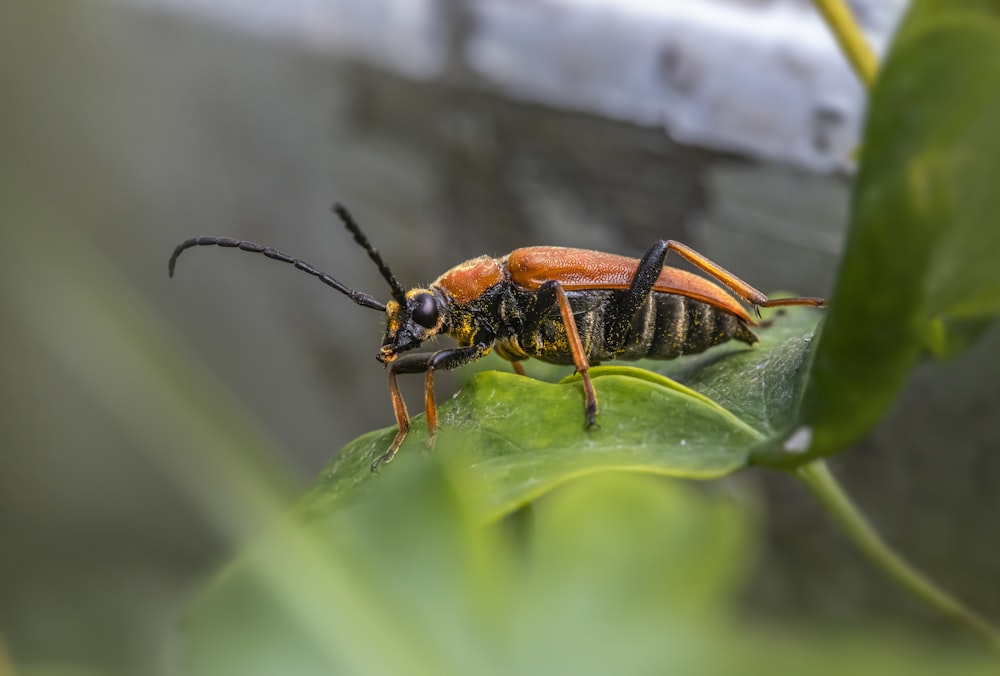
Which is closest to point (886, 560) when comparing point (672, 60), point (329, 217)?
point (672, 60)

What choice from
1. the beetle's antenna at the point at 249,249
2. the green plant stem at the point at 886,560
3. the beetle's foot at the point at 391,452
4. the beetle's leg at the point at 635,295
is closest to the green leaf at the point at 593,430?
the beetle's foot at the point at 391,452

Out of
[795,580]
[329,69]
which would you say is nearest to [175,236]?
[329,69]

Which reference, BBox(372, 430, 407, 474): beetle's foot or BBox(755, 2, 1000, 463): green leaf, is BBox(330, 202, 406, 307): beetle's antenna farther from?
BBox(755, 2, 1000, 463): green leaf

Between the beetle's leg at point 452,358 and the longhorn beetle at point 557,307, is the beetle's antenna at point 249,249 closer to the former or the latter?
the longhorn beetle at point 557,307

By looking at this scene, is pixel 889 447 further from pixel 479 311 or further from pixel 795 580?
pixel 479 311

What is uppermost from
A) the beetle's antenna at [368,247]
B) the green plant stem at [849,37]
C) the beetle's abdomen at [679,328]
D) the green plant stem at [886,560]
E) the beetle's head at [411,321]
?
the green plant stem at [849,37]

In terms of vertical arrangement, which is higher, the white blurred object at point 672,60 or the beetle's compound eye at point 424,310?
the white blurred object at point 672,60
